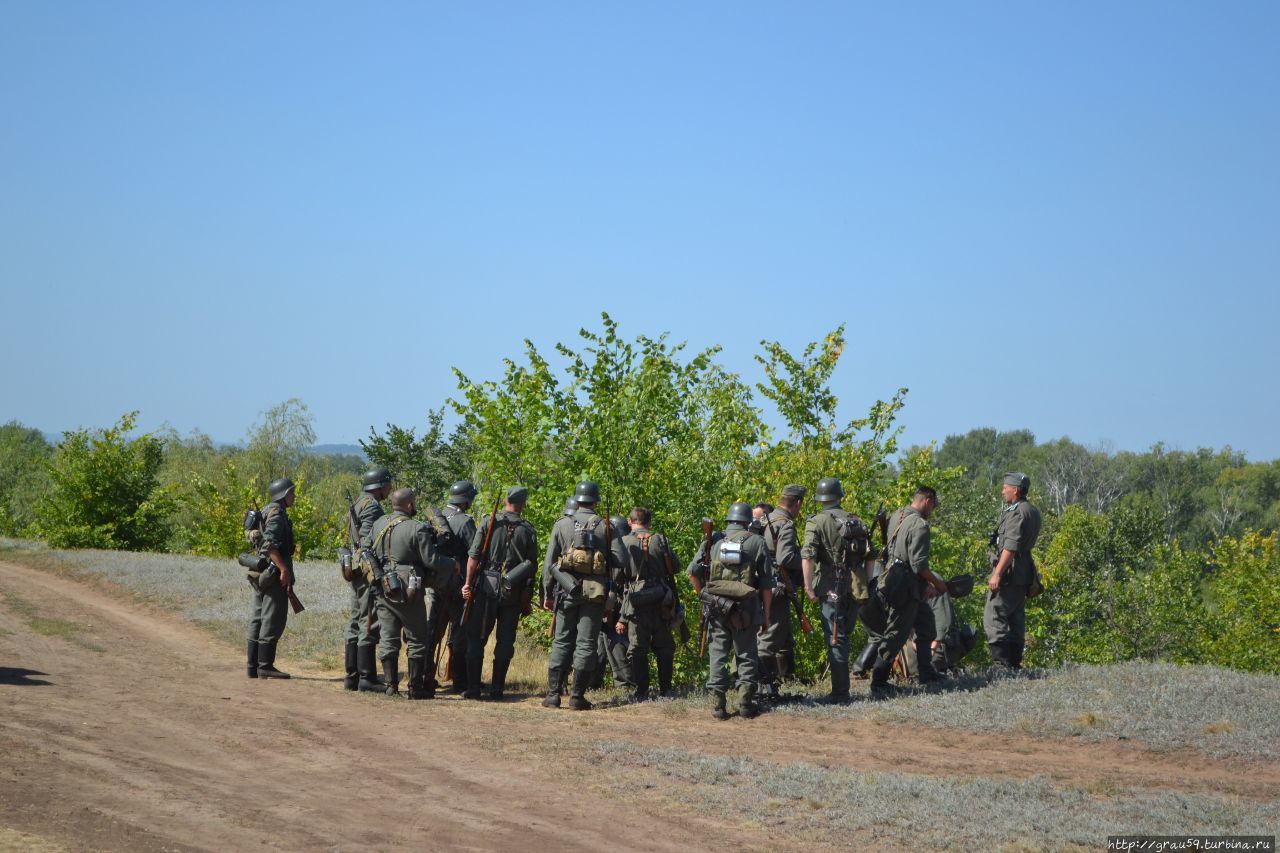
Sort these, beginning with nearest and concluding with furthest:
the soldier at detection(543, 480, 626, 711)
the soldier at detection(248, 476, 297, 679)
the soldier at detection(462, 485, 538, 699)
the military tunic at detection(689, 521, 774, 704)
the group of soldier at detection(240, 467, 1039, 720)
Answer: the military tunic at detection(689, 521, 774, 704), the group of soldier at detection(240, 467, 1039, 720), the soldier at detection(543, 480, 626, 711), the soldier at detection(462, 485, 538, 699), the soldier at detection(248, 476, 297, 679)

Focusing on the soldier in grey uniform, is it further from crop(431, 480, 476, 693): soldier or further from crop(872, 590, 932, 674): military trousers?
crop(872, 590, 932, 674): military trousers

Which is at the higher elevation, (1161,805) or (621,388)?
(621,388)

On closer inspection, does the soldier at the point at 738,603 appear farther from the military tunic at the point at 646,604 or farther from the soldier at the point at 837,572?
the military tunic at the point at 646,604

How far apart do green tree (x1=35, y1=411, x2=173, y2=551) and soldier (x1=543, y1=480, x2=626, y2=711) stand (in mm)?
25014

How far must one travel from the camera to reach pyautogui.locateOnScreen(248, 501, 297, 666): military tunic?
13.8 m

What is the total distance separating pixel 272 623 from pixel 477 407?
3.96 m

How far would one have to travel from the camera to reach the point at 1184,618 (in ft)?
154

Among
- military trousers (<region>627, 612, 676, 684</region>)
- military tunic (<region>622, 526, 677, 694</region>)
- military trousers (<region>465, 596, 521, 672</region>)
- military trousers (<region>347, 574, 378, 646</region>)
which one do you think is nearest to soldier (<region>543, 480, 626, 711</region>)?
military tunic (<region>622, 526, 677, 694</region>)

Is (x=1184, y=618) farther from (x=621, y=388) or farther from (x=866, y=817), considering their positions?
(x=866, y=817)

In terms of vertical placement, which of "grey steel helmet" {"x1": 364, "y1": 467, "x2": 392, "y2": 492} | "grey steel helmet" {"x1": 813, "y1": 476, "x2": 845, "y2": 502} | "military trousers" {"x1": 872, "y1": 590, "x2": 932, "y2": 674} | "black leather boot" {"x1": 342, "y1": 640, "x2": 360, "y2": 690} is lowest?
"black leather boot" {"x1": 342, "y1": 640, "x2": 360, "y2": 690}

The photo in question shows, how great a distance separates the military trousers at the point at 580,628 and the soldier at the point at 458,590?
4.28 feet

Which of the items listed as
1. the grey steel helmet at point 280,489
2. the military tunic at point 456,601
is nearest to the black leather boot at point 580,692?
the military tunic at point 456,601

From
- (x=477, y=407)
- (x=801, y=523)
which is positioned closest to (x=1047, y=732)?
(x=801, y=523)

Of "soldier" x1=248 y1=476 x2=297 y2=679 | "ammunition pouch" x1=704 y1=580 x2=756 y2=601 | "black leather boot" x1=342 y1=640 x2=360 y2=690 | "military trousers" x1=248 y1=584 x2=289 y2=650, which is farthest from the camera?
"military trousers" x1=248 y1=584 x2=289 y2=650
